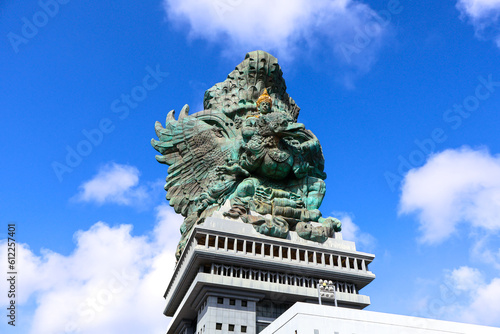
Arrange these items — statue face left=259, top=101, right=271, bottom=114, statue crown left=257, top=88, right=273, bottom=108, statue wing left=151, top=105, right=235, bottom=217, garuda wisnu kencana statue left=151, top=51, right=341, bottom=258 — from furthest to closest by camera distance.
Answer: statue crown left=257, top=88, right=273, bottom=108 → statue face left=259, top=101, right=271, bottom=114 → statue wing left=151, top=105, right=235, bottom=217 → garuda wisnu kencana statue left=151, top=51, right=341, bottom=258

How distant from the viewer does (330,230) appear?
124 feet

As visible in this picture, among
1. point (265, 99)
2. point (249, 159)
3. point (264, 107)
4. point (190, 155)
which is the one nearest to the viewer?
point (249, 159)

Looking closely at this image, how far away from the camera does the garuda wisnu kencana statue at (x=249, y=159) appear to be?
37.6 m

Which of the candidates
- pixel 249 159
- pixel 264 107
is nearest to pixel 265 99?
pixel 264 107

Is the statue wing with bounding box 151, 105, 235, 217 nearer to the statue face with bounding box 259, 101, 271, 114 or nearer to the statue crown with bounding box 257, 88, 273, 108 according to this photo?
the statue face with bounding box 259, 101, 271, 114

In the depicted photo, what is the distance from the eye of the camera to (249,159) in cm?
3950

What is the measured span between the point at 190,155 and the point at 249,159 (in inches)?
299

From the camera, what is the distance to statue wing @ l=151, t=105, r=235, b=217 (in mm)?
42938

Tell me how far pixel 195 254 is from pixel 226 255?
232cm

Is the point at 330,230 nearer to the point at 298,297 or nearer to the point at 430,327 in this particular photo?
the point at 298,297

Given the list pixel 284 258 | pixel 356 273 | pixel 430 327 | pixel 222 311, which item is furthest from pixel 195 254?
pixel 430 327

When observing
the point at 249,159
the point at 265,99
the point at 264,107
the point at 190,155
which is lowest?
the point at 249,159

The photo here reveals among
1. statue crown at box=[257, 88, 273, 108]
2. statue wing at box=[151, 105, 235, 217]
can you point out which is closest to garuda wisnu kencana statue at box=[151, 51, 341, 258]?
statue wing at box=[151, 105, 235, 217]

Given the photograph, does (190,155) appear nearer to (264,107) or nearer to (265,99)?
(264,107)
